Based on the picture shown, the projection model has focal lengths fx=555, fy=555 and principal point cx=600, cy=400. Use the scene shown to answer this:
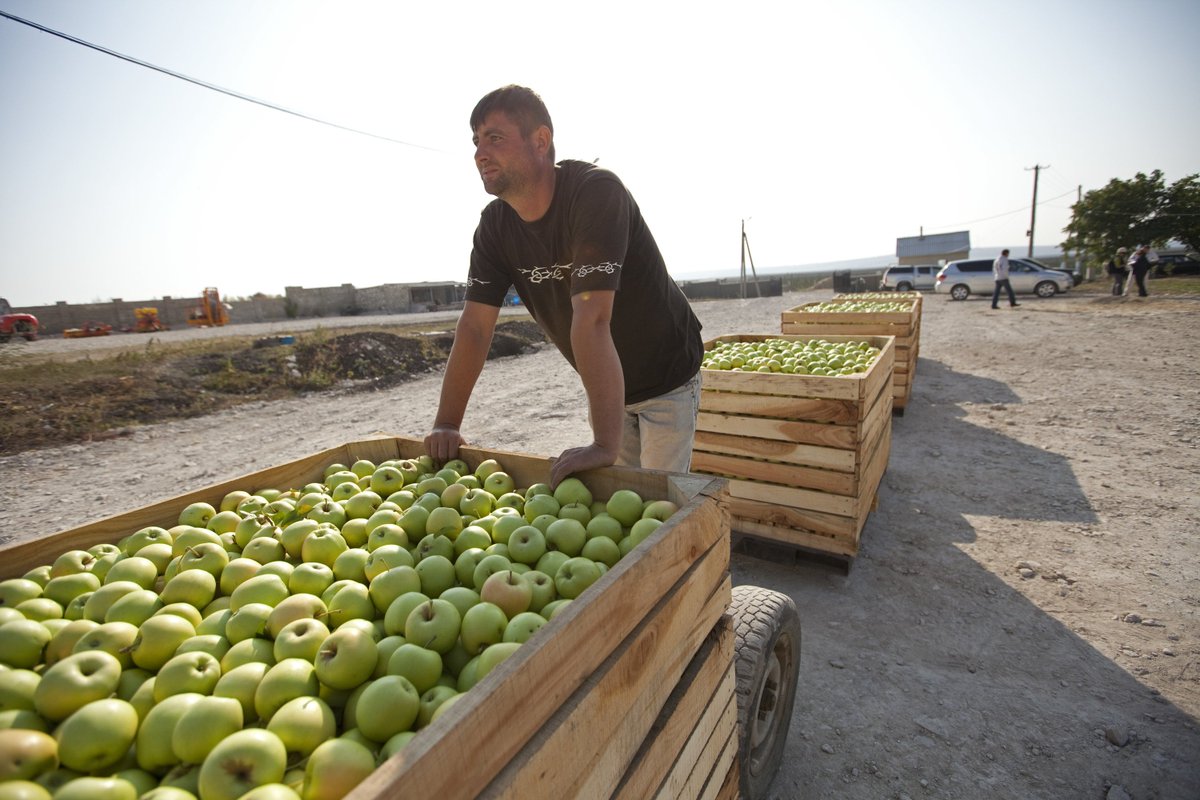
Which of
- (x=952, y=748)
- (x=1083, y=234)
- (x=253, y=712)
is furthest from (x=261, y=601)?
(x=1083, y=234)

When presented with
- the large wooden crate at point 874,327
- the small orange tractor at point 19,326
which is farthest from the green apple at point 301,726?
the small orange tractor at point 19,326

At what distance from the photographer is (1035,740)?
8.88 feet

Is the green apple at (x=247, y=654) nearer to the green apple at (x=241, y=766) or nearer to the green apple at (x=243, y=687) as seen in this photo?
the green apple at (x=243, y=687)

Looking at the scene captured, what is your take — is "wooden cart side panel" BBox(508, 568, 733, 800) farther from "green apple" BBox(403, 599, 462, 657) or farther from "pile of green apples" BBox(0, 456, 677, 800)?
"green apple" BBox(403, 599, 462, 657)

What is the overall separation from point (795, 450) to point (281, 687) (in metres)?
3.58

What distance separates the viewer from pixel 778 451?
415 cm

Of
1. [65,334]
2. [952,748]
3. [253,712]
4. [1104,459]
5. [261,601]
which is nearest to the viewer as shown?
[253,712]

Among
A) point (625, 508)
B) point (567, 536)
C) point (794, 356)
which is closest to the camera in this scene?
point (567, 536)

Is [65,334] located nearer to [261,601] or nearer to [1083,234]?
[261,601]

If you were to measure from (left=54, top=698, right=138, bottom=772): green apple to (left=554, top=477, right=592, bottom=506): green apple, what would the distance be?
49.8 inches

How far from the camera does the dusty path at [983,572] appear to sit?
2.66 meters

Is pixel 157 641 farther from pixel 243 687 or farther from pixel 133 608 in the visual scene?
pixel 243 687

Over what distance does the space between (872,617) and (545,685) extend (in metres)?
3.35

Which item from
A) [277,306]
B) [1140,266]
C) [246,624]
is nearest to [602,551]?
[246,624]
